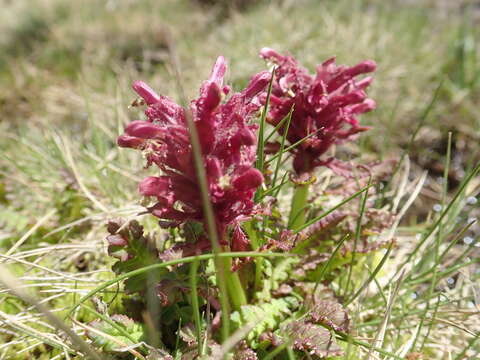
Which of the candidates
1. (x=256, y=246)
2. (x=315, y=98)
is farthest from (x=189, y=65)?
(x=256, y=246)

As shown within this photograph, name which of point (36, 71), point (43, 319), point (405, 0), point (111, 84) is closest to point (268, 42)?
point (111, 84)

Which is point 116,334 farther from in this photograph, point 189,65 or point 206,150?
point 189,65

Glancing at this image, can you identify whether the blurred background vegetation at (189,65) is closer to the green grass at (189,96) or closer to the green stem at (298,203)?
the green grass at (189,96)

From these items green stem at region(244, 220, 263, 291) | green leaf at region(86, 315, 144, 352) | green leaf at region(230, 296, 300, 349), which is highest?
green stem at region(244, 220, 263, 291)

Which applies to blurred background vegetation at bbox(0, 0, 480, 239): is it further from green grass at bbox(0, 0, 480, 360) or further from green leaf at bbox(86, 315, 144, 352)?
green leaf at bbox(86, 315, 144, 352)

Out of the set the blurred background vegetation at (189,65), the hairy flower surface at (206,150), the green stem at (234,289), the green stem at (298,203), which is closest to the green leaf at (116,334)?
the green stem at (234,289)

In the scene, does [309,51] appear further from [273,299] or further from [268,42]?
[273,299]

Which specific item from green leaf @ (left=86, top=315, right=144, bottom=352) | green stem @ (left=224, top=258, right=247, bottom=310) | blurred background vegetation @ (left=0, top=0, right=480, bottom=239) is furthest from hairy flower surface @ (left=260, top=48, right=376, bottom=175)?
green leaf @ (left=86, top=315, right=144, bottom=352)
